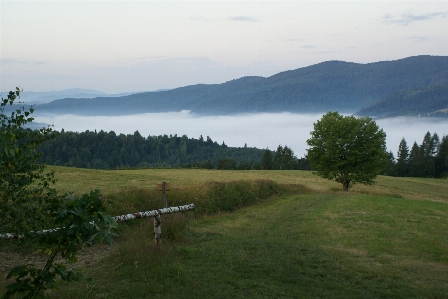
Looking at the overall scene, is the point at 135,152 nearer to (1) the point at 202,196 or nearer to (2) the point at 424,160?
(2) the point at 424,160

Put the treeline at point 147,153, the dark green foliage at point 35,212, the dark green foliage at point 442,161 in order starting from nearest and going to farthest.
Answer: the dark green foliage at point 35,212 < the treeline at point 147,153 < the dark green foliage at point 442,161

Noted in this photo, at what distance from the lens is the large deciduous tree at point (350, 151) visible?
117ft

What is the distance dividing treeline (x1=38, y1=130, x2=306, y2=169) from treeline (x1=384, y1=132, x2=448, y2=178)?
26605 mm

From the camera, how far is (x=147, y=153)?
122625 millimetres

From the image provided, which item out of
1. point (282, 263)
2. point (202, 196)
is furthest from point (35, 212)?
point (202, 196)

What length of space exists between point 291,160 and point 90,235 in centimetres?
11370

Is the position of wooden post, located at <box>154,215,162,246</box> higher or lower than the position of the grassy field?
higher

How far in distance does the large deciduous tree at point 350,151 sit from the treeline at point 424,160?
228 ft

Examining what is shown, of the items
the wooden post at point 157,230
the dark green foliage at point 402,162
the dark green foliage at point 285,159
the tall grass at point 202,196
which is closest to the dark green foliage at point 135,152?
the dark green foliage at point 285,159

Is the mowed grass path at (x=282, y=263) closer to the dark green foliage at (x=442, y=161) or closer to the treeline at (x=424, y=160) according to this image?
the treeline at (x=424, y=160)

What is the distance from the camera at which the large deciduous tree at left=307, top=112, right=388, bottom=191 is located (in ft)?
117

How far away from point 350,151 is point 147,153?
9352 cm

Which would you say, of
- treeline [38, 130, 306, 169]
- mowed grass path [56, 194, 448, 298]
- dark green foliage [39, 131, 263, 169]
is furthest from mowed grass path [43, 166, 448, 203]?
dark green foliage [39, 131, 263, 169]

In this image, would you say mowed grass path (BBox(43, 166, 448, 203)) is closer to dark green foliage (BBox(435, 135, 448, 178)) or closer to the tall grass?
the tall grass
